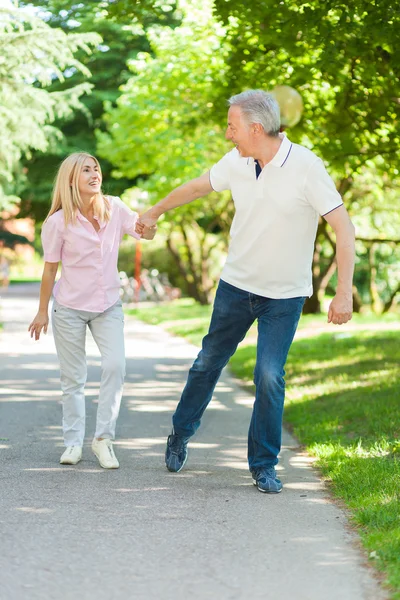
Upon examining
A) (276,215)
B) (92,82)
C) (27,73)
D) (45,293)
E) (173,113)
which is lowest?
(92,82)

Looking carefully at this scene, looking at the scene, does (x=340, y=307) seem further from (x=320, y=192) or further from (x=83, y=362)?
(x=83, y=362)

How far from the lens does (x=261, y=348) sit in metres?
5.41

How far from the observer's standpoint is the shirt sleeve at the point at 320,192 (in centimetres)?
514

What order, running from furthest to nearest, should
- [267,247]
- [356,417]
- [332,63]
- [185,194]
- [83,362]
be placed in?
[332,63] → [356,417] → [83,362] → [185,194] → [267,247]

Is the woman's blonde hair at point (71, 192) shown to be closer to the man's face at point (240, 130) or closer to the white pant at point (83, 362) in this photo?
the white pant at point (83, 362)

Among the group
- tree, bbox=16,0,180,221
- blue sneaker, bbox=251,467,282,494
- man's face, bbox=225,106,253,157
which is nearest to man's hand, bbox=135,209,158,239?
man's face, bbox=225,106,253,157

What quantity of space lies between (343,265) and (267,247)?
449 millimetres

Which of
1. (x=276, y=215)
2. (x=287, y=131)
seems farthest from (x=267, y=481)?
(x=287, y=131)

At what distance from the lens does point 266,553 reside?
13.6 ft

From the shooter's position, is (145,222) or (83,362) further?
(83,362)

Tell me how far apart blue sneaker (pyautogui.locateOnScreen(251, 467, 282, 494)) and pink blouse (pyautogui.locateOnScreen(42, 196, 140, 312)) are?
1.38 meters

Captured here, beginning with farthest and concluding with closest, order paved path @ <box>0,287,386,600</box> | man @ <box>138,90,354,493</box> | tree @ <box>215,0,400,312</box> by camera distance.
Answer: tree @ <box>215,0,400,312</box>, man @ <box>138,90,354,493</box>, paved path @ <box>0,287,386,600</box>

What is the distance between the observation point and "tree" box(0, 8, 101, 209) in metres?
14.8

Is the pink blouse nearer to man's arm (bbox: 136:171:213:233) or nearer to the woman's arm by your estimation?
the woman's arm
